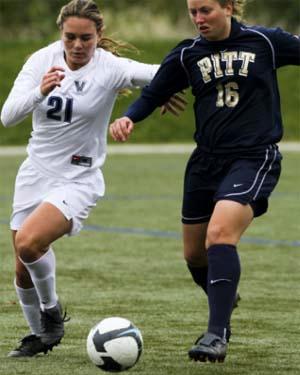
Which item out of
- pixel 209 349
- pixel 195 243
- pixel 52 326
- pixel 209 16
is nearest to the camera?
pixel 209 349

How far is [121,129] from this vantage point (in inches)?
262

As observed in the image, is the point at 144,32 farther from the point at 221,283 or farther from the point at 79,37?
the point at 221,283

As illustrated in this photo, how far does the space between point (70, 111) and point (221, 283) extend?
50.9 inches

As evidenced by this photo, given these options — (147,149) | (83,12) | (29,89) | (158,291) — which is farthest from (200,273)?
(147,149)

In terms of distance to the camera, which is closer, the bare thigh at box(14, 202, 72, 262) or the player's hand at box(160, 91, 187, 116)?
the bare thigh at box(14, 202, 72, 262)

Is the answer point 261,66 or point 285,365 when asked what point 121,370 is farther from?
point 261,66

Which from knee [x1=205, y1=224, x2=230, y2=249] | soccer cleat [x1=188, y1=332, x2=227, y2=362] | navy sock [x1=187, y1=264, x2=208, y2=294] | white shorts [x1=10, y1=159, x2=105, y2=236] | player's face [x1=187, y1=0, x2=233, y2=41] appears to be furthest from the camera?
navy sock [x1=187, y1=264, x2=208, y2=294]

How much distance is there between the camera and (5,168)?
21953mm

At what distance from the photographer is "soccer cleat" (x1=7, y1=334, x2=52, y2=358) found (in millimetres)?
6781

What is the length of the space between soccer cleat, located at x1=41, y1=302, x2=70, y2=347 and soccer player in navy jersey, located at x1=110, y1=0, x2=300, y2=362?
0.82 meters

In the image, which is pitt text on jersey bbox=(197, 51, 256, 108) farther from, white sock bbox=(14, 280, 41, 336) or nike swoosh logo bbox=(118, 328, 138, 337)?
white sock bbox=(14, 280, 41, 336)

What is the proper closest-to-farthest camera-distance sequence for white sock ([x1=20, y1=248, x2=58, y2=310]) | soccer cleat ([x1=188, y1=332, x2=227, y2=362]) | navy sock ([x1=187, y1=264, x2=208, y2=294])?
1. soccer cleat ([x1=188, y1=332, x2=227, y2=362])
2. white sock ([x1=20, y1=248, x2=58, y2=310])
3. navy sock ([x1=187, y1=264, x2=208, y2=294])

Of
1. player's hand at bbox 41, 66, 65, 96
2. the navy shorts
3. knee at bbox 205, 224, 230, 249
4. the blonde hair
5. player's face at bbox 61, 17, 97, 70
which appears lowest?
knee at bbox 205, 224, 230, 249

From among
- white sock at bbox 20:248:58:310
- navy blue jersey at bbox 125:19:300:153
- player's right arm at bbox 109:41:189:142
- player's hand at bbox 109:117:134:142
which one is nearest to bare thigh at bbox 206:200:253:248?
navy blue jersey at bbox 125:19:300:153
